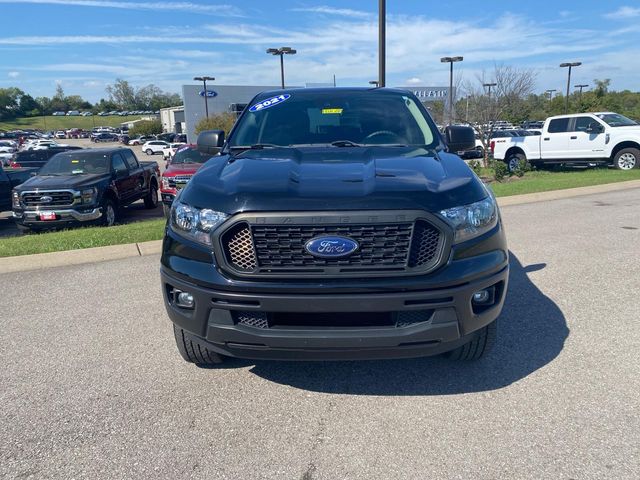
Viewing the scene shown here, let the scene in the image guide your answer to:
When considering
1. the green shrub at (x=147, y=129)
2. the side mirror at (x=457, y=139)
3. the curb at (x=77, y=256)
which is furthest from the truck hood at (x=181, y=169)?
the green shrub at (x=147, y=129)

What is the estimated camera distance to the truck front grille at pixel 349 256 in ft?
8.54

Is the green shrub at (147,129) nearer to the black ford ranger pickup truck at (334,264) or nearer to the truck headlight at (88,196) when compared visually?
the truck headlight at (88,196)

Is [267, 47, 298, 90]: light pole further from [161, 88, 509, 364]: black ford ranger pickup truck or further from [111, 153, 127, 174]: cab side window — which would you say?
[161, 88, 509, 364]: black ford ranger pickup truck

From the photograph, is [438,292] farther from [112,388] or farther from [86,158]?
[86,158]

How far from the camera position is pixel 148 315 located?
14.8 ft

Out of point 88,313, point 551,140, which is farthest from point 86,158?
point 551,140

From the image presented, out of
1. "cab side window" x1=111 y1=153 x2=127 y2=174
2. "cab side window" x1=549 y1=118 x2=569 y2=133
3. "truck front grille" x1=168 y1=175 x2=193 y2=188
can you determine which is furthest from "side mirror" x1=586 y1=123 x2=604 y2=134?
"cab side window" x1=111 y1=153 x2=127 y2=174

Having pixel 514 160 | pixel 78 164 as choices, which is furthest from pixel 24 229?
pixel 514 160

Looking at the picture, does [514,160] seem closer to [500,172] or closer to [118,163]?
[500,172]

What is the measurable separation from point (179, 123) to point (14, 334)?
259ft

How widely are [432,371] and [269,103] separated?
8.78 ft

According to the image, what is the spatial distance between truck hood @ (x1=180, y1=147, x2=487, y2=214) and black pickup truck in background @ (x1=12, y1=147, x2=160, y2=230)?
782 centimetres

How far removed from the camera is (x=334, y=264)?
261 centimetres

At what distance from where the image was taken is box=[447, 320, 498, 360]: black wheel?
3131mm
